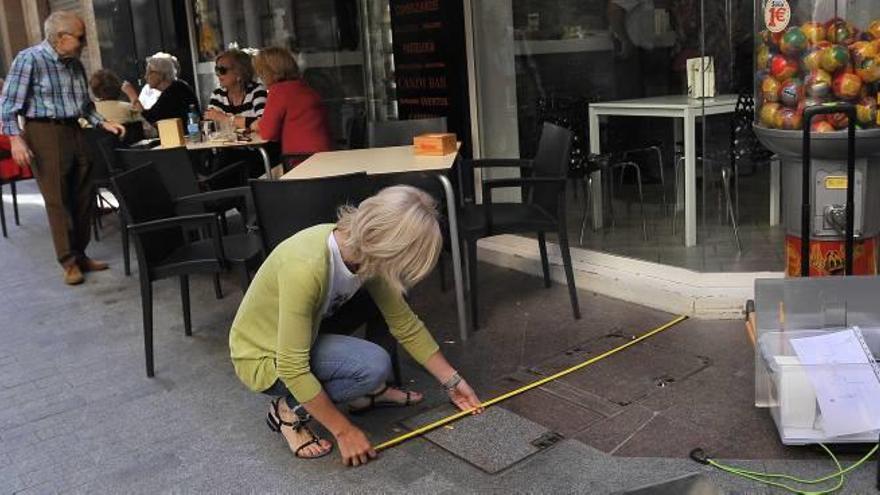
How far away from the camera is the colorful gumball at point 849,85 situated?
127 inches

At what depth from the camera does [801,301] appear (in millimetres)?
2898

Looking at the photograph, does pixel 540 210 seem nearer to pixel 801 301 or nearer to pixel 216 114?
pixel 801 301

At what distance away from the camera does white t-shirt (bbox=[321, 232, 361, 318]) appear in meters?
2.68

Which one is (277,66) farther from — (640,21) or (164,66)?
(640,21)

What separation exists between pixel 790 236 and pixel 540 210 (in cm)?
115

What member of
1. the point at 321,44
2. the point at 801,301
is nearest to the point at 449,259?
the point at 801,301

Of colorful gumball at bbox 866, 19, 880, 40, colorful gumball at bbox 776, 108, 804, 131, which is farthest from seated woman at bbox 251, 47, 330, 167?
colorful gumball at bbox 866, 19, 880, 40

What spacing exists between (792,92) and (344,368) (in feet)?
6.76

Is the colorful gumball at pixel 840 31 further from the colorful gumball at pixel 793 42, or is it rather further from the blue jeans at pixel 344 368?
the blue jeans at pixel 344 368

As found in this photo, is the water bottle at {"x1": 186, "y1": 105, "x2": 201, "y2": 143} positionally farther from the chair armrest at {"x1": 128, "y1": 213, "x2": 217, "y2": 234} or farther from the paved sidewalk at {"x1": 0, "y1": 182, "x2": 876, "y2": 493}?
the chair armrest at {"x1": 128, "y1": 213, "x2": 217, "y2": 234}

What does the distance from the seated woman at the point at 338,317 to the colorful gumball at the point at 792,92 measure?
5.53 feet

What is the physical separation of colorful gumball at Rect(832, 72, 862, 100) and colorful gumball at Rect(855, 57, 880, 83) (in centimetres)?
2

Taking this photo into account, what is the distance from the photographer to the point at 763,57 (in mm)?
3551

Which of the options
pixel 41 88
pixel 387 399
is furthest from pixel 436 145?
pixel 41 88
